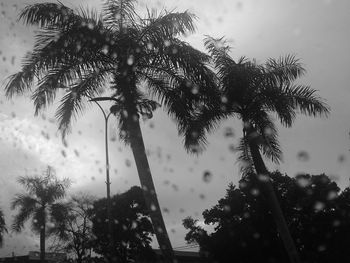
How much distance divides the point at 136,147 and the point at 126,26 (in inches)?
140

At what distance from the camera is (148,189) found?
897 centimetres

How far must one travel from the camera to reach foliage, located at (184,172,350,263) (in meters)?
26.6

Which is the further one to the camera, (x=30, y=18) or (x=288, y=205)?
(x=288, y=205)

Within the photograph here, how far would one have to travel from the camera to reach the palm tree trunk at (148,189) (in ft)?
28.0

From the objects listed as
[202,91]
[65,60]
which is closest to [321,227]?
[202,91]

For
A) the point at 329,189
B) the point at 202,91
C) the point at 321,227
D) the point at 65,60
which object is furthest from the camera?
the point at 329,189

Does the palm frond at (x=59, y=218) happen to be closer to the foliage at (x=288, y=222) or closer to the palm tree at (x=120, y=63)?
the foliage at (x=288, y=222)

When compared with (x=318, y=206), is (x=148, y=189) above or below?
below

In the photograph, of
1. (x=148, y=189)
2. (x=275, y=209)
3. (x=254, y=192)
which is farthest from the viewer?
(x=254, y=192)

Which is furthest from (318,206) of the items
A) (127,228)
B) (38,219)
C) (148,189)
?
(148,189)

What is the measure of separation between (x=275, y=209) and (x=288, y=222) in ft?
56.4

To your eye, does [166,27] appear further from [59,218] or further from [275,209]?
[59,218]

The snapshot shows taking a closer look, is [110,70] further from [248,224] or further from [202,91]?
[248,224]

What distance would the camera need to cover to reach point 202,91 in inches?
420
